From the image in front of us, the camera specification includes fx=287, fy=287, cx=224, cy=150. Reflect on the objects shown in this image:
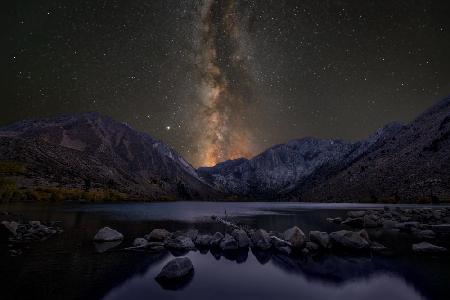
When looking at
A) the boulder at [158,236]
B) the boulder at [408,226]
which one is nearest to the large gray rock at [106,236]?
the boulder at [158,236]

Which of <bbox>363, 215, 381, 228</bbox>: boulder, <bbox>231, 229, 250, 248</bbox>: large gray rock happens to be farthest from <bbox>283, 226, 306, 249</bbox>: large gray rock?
<bbox>363, 215, 381, 228</bbox>: boulder

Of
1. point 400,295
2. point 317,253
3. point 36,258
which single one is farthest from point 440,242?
point 36,258

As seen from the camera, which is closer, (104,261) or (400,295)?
(400,295)

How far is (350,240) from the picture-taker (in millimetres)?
27734

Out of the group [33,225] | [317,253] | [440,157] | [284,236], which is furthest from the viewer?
[440,157]

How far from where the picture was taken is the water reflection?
16250 mm

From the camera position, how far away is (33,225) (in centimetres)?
4038

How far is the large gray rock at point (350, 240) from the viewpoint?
27250 millimetres

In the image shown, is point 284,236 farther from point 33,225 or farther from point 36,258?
point 33,225

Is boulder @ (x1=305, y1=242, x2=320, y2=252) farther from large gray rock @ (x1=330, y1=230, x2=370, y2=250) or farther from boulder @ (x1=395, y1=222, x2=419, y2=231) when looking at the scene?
boulder @ (x1=395, y1=222, x2=419, y2=231)

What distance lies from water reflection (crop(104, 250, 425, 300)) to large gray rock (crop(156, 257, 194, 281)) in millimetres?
633

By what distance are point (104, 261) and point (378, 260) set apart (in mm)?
22417

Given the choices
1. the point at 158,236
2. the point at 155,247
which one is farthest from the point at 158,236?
the point at 155,247

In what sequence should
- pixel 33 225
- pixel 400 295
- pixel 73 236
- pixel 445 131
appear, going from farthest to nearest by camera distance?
pixel 445 131
pixel 33 225
pixel 73 236
pixel 400 295
